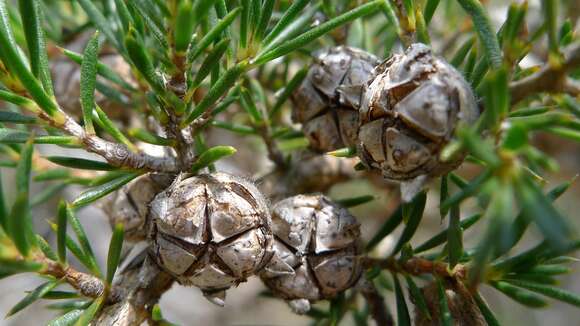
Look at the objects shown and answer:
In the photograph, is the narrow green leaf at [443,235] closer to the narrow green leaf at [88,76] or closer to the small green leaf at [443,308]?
the small green leaf at [443,308]

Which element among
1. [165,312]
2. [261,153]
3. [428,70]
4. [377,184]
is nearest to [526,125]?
[428,70]

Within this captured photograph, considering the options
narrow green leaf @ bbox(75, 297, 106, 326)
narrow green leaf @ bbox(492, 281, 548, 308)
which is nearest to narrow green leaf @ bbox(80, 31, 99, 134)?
narrow green leaf @ bbox(75, 297, 106, 326)

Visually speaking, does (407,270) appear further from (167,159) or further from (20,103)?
(20,103)

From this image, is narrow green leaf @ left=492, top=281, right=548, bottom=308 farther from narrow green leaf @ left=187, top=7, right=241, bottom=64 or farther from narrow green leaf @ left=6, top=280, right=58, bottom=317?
narrow green leaf @ left=6, top=280, right=58, bottom=317

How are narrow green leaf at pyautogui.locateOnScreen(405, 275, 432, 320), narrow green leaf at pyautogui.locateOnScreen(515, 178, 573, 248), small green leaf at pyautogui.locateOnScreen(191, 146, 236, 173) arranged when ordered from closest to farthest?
narrow green leaf at pyautogui.locateOnScreen(515, 178, 573, 248), small green leaf at pyautogui.locateOnScreen(191, 146, 236, 173), narrow green leaf at pyautogui.locateOnScreen(405, 275, 432, 320)

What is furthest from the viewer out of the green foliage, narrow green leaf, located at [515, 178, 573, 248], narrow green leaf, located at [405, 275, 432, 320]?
narrow green leaf, located at [405, 275, 432, 320]

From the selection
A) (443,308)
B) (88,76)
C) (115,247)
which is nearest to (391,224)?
(443,308)

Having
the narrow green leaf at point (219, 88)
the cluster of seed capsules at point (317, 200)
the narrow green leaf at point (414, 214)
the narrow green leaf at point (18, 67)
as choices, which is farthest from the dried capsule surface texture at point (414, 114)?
the narrow green leaf at point (18, 67)
